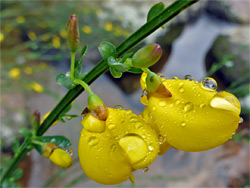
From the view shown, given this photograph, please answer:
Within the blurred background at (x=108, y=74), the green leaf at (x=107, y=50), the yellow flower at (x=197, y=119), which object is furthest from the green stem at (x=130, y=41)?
the blurred background at (x=108, y=74)

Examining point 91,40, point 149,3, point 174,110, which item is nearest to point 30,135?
point 174,110

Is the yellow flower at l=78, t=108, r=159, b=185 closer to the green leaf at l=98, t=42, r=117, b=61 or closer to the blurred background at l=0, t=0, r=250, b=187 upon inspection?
the green leaf at l=98, t=42, r=117, b=61

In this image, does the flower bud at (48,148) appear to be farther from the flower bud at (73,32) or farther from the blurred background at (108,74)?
the blurred background at (108,74)

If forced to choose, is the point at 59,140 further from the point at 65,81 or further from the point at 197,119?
the point at 197,119

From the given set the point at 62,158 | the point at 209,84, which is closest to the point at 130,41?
the point at 209,84

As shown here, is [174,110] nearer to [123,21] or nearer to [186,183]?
[186,183]

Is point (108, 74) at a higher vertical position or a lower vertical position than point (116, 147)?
lower
